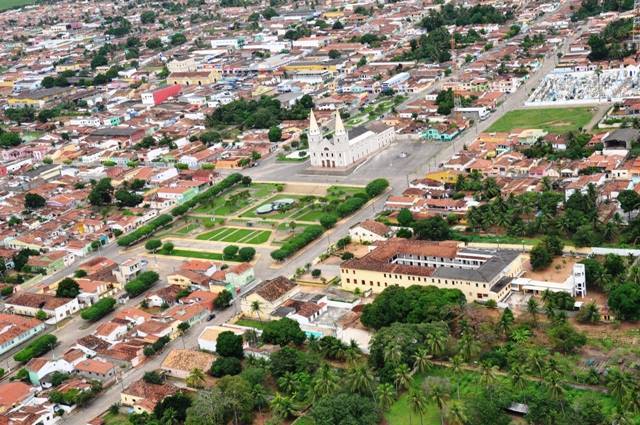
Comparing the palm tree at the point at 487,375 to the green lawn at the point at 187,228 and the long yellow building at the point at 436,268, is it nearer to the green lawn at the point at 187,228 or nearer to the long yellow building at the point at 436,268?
the long yellow building at the point at 436,268

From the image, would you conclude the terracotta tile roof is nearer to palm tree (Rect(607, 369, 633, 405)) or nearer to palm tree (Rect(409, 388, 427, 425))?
palm tree (Rect(409, 388, 427, 425))

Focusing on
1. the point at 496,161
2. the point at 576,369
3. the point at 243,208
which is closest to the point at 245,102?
the point at 243,208

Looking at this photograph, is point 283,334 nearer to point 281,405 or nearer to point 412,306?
point 412,306

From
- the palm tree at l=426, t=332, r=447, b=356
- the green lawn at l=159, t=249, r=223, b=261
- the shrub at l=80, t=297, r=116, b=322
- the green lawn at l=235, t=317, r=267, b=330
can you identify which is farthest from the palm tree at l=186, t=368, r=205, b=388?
the green lawn at l=159, t=249, r=223, b=261

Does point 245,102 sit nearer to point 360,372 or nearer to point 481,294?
point 481,294

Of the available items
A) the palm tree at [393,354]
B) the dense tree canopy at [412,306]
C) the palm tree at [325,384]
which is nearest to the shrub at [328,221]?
the dense tree canopy at [412,306]

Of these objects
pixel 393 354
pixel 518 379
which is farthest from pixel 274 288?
pixel 518 379
